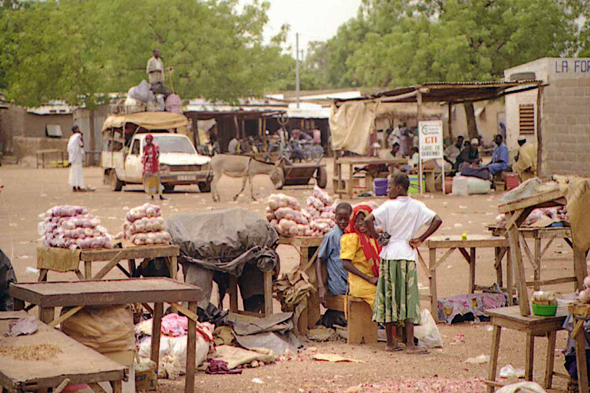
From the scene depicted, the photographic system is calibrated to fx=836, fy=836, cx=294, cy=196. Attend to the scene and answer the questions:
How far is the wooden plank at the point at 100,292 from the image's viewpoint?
5031 millimetres

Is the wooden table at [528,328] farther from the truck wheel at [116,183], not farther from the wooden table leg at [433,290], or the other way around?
the truck wheel at [116,183]

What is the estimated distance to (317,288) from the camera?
25.7 ft

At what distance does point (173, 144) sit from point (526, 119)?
1107 cm

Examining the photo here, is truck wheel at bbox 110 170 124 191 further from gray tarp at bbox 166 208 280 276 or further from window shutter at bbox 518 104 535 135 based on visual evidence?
gray tarp at bbox 166 208 280 276

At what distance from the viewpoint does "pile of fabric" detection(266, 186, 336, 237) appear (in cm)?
799

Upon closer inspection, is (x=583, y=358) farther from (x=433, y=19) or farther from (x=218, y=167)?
(x=433, y=19)

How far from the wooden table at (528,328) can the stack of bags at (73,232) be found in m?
3.26

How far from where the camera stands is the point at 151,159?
21.1m

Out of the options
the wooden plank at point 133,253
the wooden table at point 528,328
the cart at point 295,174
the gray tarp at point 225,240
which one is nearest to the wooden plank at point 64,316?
the wooden plank at point 133,253

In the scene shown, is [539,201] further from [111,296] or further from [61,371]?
[61,371]

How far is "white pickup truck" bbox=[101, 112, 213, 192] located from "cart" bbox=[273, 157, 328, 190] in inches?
83.5

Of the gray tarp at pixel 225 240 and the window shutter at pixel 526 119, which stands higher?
the window shutter at pixel 526 119

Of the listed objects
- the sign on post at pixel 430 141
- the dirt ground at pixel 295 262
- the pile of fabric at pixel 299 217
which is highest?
the sign on post at pixel 430 141

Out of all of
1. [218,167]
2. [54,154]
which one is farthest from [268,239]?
[54,154]
